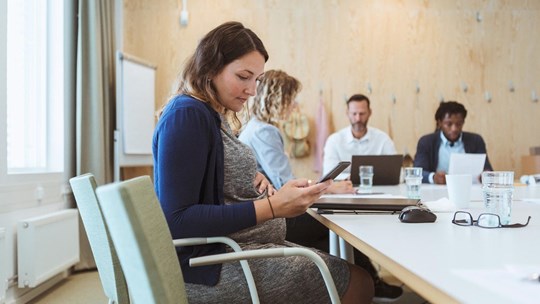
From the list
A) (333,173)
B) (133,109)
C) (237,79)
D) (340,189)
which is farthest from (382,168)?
(133,109)

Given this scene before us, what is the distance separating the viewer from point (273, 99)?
2615mm

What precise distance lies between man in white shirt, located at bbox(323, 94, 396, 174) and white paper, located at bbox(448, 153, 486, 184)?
3.22ft

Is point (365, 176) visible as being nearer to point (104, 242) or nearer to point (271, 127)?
point (271, 127)

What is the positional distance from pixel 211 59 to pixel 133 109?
106 inches

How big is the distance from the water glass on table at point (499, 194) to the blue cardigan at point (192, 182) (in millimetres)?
637

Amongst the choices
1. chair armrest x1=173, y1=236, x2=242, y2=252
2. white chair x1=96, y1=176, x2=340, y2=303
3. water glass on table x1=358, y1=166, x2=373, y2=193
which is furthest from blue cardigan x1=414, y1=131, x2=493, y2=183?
white chair x1=96, y1=176, x2=340, y2=303

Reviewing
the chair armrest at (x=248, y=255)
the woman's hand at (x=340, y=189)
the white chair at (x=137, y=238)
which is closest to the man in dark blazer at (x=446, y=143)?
the woman's hand at (x=340, y=189)

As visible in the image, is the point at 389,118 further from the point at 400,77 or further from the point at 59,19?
Result: the point at 59,19

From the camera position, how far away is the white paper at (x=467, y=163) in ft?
9.48

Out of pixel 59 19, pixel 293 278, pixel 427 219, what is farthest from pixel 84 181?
pixel 59 19

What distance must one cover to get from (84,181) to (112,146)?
9.40 feet

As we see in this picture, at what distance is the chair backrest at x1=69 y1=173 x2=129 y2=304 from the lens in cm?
118

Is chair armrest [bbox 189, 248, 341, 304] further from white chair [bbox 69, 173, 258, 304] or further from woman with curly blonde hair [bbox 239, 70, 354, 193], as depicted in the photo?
woman with curly blonde hair [bbox 239, 70, 354, 193]

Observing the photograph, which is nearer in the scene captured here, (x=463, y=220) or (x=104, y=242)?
(x=104, y=242)
